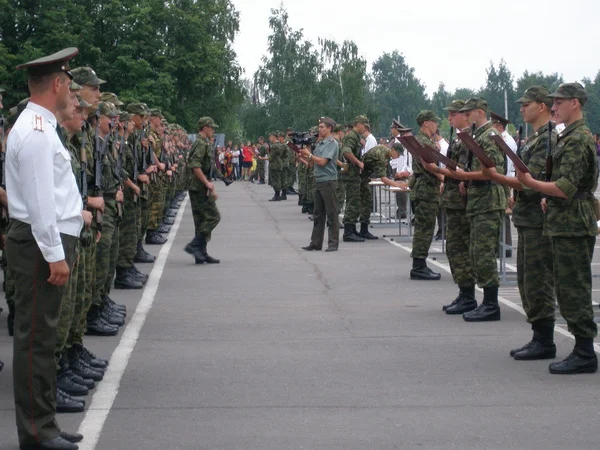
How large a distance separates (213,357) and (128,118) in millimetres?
6136

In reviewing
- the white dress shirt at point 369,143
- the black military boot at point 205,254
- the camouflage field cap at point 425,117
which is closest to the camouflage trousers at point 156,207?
the black military boot at point 205,254

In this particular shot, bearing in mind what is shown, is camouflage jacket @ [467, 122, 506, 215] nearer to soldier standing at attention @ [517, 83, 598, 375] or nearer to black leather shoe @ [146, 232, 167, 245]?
soldier standing at attention @ [517, 83, 598, 375]

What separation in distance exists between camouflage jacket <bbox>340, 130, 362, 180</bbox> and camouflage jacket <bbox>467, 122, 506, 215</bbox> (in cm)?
1076

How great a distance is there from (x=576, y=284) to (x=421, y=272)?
21.9 feet

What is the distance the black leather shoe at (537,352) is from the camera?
379 inches

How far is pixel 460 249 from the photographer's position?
12.6 meters

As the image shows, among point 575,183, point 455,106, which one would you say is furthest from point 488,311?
point 575,183

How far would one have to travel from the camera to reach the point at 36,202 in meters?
6.45

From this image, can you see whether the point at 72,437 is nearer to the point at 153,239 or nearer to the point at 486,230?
the point at 486,230

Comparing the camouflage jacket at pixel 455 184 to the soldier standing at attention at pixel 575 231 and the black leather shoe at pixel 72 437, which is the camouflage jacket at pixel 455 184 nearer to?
the soldier standing at attention at pixel 575 231

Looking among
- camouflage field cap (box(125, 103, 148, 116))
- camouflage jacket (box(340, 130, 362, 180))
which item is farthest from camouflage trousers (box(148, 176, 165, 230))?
camouflage field cap (box(125, 103, 148, 116))

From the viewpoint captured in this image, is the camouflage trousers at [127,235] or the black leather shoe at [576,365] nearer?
the black leather shoe at [576,365]

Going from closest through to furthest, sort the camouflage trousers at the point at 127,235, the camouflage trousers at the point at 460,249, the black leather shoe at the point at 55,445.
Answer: the black leather shoe at the point at 55,445, the camouflage trousers at the point at 460,249, the camouflage trousers at the point at 127,235

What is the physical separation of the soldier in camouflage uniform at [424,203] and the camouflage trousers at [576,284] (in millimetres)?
5953
